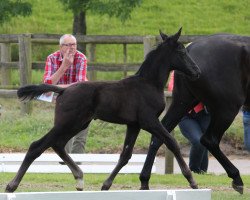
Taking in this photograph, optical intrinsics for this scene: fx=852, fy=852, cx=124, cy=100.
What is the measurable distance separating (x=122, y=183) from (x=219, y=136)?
159 cm

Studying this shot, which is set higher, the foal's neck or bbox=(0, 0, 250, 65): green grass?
the foal's neck

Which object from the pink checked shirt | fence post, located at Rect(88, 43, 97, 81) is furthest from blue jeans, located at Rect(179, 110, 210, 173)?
fence post, located at Rect(88, 43, 97, 81)

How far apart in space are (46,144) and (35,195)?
255 centimetres

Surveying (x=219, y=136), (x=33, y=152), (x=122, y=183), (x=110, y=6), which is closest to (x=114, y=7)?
(x=110, y=6)

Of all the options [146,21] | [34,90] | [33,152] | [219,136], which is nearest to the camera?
[33,152]

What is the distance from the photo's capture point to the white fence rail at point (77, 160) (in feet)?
39.9

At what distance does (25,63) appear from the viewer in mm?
17625

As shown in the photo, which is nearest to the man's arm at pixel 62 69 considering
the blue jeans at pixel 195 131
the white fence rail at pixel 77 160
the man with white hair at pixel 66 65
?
the man with white hair at pixel 66 65

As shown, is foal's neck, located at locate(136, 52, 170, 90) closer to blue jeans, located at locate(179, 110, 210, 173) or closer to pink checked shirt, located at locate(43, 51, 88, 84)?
pink checked shirt, located at locate(43, 51, 88, 84)

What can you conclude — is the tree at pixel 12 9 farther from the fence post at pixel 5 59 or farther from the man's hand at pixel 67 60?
the man's hand at pixel 67 60

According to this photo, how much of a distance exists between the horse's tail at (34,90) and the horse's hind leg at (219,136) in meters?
1.92

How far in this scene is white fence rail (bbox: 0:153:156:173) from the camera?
12.2m

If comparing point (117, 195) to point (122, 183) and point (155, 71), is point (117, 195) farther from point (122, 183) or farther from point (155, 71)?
point (122, 183)

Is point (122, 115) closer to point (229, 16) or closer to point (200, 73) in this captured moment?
point (200, 73)
